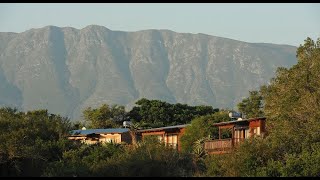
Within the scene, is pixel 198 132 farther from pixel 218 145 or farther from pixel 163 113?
pixel 163 113

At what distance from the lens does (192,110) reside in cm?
9038

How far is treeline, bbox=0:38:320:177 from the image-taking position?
3681cm

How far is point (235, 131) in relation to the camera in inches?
2130

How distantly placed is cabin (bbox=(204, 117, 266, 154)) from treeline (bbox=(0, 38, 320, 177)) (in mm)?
1160

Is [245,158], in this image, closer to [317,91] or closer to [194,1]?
[317,91]

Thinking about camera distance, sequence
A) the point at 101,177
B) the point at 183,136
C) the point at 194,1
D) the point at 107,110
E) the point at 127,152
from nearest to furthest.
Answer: the point at 194,1
the point at 101,177
the point at 127,152
the point at 183,136
the point at 107,110

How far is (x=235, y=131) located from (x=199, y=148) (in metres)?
4.89

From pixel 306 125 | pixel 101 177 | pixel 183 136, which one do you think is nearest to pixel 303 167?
pixel 306 125

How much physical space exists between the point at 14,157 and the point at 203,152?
13.1 metres

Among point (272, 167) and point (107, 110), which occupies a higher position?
point (107, 110)

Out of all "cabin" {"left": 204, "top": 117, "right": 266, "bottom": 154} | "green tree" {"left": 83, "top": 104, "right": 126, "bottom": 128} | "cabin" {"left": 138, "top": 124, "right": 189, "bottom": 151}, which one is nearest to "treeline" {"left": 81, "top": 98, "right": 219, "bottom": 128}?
"green tree" {"left": 83, "top": 104, "right": 126, "bottom": 128}

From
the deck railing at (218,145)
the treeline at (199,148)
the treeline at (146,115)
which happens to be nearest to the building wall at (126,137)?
the treeline at (199,148)

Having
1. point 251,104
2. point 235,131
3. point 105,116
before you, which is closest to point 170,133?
point 235,131

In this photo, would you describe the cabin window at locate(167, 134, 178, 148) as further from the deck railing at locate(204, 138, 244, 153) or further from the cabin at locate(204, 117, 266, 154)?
the deck railing at locate(204, 138, 244, 153)
